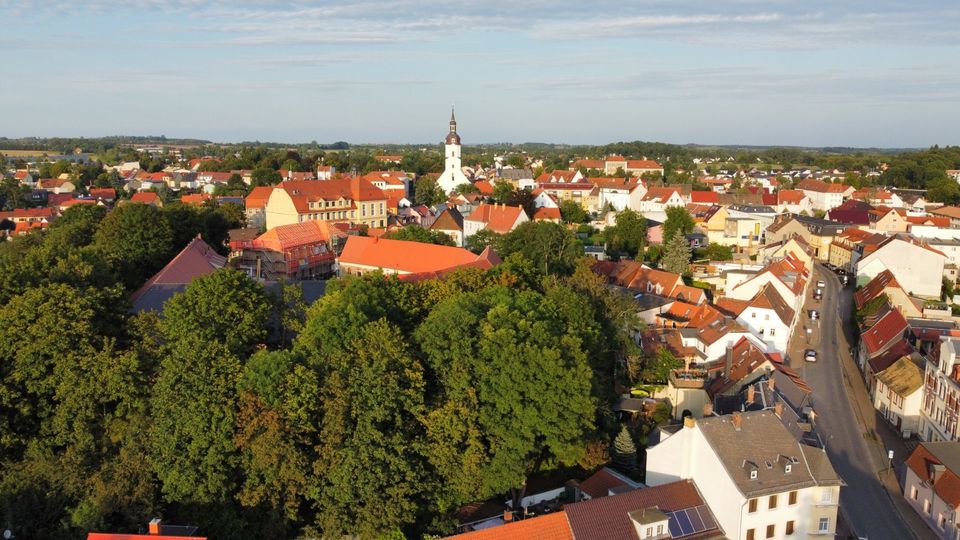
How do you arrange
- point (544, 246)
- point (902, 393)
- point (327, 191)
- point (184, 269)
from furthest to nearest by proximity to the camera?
1. point (327, 191)
2. point (544, 246)
3. point (184, 269)
4. point (902, 393)

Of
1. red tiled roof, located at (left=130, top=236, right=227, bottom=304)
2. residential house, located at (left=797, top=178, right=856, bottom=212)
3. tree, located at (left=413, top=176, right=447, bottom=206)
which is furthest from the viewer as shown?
residential house, located at (left=797, top=178, right=856, bottom=212)

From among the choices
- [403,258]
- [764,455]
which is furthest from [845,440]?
[403,258]

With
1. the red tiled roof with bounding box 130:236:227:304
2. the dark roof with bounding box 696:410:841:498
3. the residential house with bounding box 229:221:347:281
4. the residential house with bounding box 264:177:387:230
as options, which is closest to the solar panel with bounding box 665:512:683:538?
the dark roof with bounding box 696:410:841:498

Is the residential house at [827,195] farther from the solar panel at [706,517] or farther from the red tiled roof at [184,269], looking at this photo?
the solar panel at [706,517]

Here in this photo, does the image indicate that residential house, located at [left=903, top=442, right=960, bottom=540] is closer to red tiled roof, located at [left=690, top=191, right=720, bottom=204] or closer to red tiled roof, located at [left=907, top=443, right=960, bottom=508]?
red tiled roof, located at [left=907, top=443, right=960, bottom=508]

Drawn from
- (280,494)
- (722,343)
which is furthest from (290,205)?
(280,494)

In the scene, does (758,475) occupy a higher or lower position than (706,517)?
higher

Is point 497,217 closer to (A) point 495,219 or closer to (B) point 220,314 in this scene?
(A) point 495,219

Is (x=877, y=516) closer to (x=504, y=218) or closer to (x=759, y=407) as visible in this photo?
(x=759, y=407)
